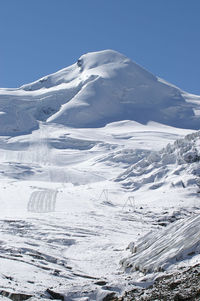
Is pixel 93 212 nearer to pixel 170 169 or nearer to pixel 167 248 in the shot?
pixel 170 169

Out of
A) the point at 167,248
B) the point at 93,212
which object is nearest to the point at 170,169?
the point at 93,212

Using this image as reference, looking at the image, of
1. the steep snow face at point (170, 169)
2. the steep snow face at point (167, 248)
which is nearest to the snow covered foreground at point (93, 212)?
the steep snow face at point (167, 248)

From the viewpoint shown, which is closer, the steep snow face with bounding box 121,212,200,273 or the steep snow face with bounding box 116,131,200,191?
the steep snow face with bounding box 121,212,200,273

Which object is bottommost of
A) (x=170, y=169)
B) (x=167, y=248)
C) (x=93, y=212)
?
(x=170, y=169)

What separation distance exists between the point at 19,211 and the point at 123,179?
34.2 m

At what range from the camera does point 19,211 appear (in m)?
64.0

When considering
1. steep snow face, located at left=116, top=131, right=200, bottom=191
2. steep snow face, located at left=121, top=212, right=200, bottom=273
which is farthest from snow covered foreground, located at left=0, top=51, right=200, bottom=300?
steep snow face, located at left=116, top=131, right=200, bottom=191

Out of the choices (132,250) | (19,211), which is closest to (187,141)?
(19,211)

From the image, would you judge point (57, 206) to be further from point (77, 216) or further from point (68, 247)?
point (68, 247)

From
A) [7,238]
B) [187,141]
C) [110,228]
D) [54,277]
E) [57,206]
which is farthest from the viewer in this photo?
[187,141]

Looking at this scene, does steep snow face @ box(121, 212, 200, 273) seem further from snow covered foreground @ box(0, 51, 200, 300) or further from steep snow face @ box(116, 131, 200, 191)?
steep snow face @ box(116, 131, 200, 191)

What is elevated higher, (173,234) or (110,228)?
(173,234)

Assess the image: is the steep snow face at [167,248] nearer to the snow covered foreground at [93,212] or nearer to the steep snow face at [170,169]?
the snow covered foreground at [93,212]

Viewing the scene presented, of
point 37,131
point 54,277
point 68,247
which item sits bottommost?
point 37,131
